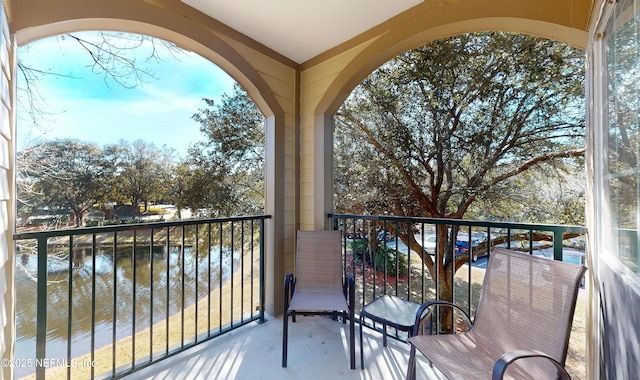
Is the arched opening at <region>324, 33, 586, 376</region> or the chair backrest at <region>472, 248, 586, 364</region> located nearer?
the chair backrest at <region>472, 248, 586, 364</region>

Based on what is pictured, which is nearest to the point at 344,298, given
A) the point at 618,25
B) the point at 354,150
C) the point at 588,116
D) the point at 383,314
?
the point at 383,314

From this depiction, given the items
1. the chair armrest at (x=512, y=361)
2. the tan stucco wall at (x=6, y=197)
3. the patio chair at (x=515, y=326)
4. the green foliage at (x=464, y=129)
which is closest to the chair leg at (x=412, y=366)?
the patio chair at (x=515, y=326)

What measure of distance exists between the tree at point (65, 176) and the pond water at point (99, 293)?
0.48m

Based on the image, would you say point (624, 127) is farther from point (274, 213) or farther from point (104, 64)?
point (104, 64)

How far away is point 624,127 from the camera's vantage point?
3.44 ft

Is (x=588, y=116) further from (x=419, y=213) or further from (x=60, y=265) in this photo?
(x=60, y=265)

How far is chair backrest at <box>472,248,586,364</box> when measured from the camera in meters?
1.29

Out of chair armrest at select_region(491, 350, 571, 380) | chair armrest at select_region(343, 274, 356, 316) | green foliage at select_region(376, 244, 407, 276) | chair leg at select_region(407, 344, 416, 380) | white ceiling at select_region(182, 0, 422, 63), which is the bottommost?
green foliage at select_region(376, 244, 407, 276)

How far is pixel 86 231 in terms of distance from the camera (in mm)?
1659

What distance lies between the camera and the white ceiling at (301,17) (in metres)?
2.19

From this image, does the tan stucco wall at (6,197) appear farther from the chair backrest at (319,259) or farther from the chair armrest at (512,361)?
the chair armrest at (512,361)

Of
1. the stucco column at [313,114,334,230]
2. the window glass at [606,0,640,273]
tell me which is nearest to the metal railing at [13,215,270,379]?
the stucco column at [313,114,334,230]

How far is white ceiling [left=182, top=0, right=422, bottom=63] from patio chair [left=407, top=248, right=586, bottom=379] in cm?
225

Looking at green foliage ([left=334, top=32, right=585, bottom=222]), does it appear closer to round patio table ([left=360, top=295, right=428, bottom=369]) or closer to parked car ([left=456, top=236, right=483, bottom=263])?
parked car ([left=456, top=236, right=483, bottom=263])
